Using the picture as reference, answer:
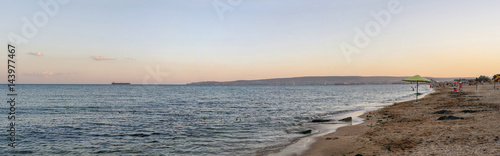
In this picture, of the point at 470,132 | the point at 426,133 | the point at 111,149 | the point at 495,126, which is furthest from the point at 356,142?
the point at 111,149

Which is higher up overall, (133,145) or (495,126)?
(495,126)

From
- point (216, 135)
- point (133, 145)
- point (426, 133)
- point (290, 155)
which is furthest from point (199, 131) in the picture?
point (426, 133)

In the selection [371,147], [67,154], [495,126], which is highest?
[495,126]

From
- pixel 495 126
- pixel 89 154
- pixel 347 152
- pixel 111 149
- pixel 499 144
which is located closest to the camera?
pixel 499 144

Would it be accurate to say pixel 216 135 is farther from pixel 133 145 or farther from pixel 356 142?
pixel 356 142

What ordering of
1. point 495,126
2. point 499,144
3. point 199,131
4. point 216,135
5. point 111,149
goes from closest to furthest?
point 499,144, point 495,126, point 111,149, point 216,135, point 199,131

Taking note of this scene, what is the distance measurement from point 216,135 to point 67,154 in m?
7.77

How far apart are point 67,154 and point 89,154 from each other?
1.09 m

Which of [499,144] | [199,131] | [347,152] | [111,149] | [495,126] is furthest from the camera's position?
[199,131]

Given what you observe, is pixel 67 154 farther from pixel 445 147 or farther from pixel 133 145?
pixel 445 147

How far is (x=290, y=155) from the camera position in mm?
11898

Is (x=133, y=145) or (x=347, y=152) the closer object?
(x=347, y=152)

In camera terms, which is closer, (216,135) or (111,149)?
(111,149)

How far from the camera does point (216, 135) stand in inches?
682
